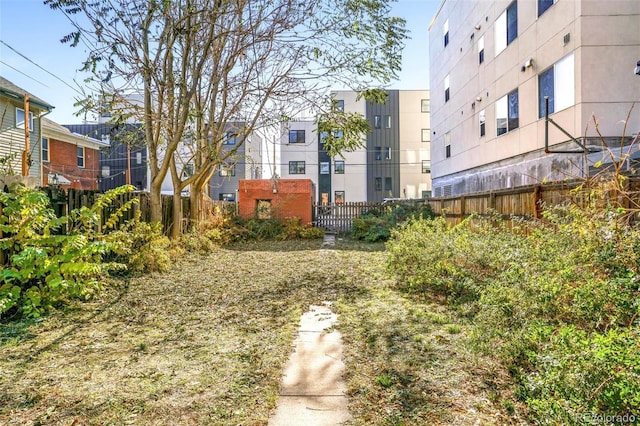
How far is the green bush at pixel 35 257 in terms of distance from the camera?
4203 mm

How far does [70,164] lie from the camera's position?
2159 cm

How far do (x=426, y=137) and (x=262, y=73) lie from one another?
847 inches

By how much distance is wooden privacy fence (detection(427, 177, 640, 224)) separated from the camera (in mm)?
4692

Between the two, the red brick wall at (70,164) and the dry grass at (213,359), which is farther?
the red brick wall at (70,164)

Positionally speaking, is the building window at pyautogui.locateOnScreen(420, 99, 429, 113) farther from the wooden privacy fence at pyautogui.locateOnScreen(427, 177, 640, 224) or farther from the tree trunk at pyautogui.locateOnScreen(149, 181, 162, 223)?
the tree trunk at pyautogui.locateOnScreen(149, 181, 162, 223)

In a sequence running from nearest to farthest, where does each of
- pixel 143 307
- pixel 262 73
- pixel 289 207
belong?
1. pixel 143 307
2. pixel 262 73
3. pixel 289 207

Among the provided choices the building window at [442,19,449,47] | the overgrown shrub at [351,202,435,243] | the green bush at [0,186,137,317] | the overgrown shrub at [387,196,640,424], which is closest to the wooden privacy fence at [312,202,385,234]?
the overgrown shrub at [351,202,435,243]

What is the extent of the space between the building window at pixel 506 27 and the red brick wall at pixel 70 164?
62.3 ft

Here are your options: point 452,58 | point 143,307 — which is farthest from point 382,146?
point 143,307

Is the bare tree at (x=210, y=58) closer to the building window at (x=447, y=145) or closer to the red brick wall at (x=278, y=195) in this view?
the red brick wall at (x=278, y=195)

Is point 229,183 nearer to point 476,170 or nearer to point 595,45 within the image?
A: point 476,170

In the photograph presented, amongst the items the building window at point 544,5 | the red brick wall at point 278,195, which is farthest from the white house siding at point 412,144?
the building window at point 544,5

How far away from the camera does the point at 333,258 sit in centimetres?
964

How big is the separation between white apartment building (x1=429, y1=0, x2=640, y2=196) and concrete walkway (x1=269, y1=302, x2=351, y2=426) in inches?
139
